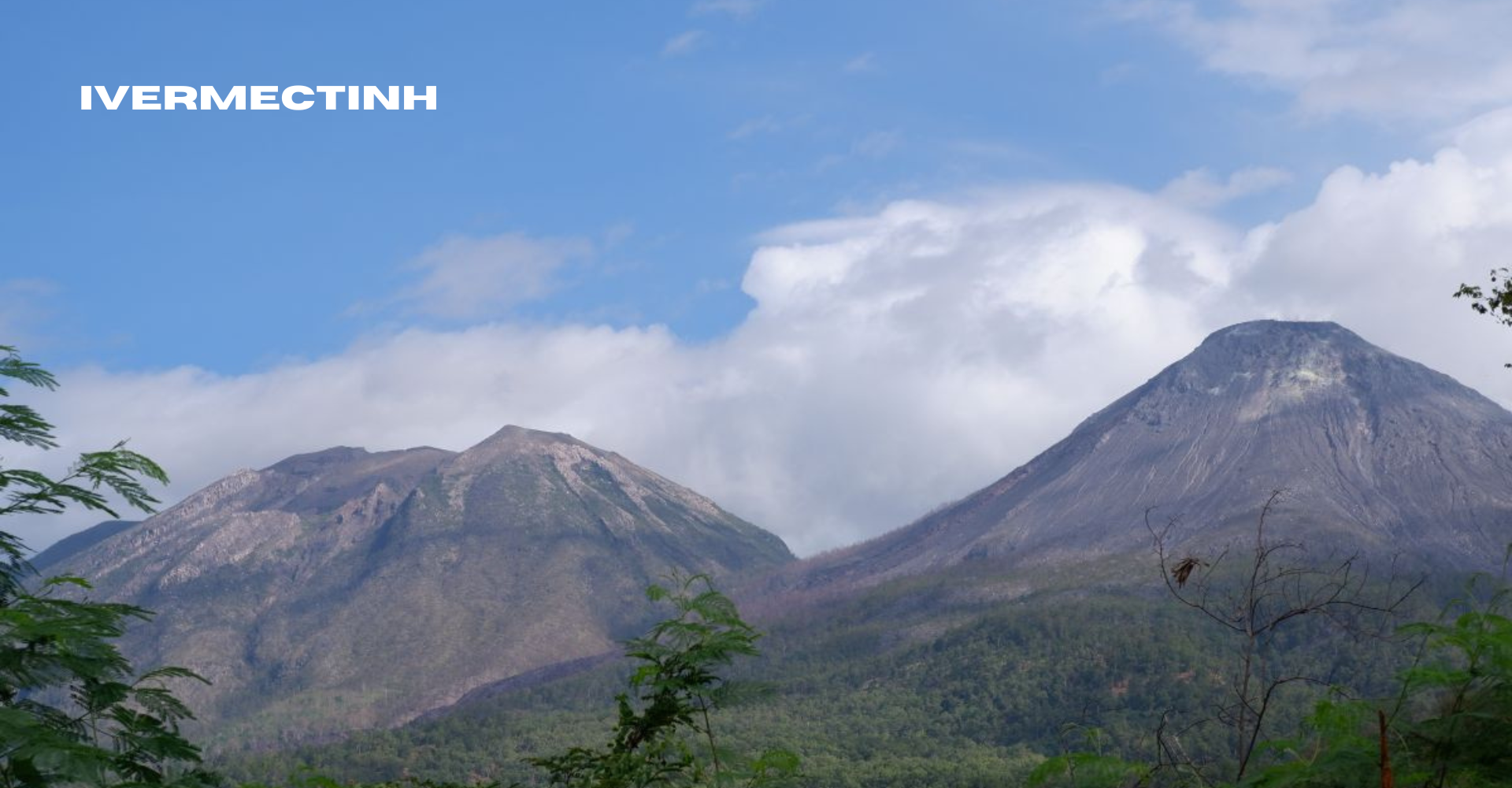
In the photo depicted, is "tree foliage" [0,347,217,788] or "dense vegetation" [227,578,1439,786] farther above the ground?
"tree foliage" [0,347,217,788]

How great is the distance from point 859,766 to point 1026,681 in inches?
1792

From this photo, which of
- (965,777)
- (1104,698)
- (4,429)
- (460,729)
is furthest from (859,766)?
(4,429)

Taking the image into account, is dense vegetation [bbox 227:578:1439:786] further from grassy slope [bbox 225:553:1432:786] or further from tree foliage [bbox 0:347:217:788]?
tree foliage [bbox 0:347:217:788]

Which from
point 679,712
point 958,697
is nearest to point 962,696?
point 958,697

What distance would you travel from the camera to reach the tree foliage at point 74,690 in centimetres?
588

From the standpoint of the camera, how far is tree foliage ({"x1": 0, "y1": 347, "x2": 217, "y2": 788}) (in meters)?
5.88

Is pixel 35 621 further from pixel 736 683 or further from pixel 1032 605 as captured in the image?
pixel 1032 605

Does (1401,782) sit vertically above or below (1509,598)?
below

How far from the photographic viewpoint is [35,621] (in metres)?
6.44

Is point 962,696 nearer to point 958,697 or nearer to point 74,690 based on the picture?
point 958,697

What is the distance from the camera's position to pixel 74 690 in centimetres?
707

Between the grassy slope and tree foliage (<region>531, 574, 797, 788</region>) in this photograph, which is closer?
tree foliage (<region>531, 574, 797, 788</region>)

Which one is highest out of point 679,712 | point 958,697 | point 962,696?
point 679,712

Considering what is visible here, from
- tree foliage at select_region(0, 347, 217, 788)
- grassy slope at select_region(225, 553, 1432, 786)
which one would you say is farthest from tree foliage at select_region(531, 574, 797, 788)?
grassy slope at select_region(225, 553, 1432, 786)
